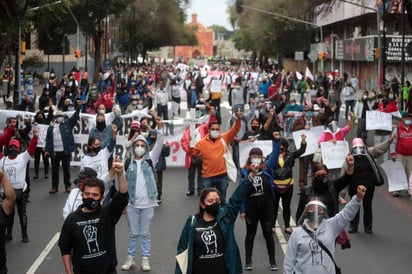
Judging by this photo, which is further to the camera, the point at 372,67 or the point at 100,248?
the point at 372,67

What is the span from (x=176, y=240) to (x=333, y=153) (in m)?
3.83

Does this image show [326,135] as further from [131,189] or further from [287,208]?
[131,189]

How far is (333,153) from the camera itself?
535 inches

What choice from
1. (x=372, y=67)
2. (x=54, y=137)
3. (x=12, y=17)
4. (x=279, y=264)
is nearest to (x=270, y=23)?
(x=372, y=67)

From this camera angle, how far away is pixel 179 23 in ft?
310

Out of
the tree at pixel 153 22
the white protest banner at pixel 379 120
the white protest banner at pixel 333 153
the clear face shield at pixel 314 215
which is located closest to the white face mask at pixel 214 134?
the white protest banner at pixel 333 153

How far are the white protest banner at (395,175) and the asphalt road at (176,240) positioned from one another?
0.31 m

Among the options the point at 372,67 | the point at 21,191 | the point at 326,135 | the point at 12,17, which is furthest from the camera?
the point at 372,67

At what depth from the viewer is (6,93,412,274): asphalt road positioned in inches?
382

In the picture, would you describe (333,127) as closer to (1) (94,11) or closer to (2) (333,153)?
(2) (333,153)

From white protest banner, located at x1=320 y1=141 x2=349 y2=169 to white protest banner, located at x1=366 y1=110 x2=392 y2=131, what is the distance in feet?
14.8

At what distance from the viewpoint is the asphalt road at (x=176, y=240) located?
9711mm

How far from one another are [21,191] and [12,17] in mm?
13319

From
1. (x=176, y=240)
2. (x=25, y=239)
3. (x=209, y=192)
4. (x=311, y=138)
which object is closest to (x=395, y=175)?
(x=311, y=138)
